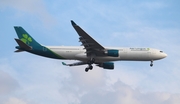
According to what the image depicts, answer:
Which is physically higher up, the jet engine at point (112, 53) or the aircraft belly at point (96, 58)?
the jet engine at point (112, 53)

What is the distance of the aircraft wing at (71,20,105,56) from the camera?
6596 centimetres

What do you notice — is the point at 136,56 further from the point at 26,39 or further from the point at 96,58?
the point at 26,39

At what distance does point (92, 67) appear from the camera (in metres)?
73.5

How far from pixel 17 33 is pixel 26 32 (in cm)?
166

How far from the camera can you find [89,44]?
226ft

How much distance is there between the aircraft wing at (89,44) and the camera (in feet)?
216

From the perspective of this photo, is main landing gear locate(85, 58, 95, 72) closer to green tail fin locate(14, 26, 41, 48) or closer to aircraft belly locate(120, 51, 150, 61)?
aircraft belly locate(120, 51, 150, 61)

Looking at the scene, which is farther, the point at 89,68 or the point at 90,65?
the point at 89,68

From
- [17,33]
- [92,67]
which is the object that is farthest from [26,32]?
[92,67]

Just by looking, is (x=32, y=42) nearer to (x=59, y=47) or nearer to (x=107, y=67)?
(x=59, y=47)

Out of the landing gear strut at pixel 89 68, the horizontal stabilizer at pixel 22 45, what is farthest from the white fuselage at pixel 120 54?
the horizontal stabilizer at pixel 22 45

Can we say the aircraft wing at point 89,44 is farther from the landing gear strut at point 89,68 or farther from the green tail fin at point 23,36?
the green tail fin at point 23,36

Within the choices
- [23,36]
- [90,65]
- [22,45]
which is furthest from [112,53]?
[23,36]

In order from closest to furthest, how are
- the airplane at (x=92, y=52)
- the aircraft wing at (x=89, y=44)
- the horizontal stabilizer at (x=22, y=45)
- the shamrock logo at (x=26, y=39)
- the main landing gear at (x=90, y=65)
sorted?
1. the aircraft wing at (x=89, y=44)
2. the horizontal stabilizer at (x=22, y=45)
3. the airplane at (x=92, y=52)
4. the main landing gear at (x=90, y=65)
5. the shamrock logo at (x=26, y=39)
